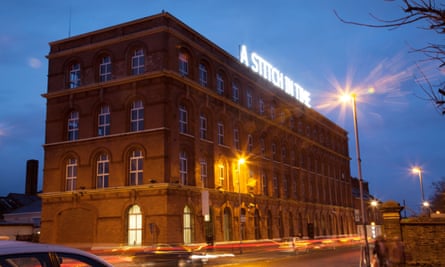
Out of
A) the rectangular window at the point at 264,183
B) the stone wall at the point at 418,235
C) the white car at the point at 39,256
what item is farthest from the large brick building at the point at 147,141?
the white car at the point at 39,256

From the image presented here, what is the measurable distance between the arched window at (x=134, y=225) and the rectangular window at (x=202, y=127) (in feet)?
30.1

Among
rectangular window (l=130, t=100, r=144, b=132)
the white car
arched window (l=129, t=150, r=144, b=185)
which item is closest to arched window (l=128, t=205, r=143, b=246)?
arched window (l=129, t=150, r=144, b=185)

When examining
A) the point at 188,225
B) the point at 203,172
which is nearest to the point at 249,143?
the point at 203,172

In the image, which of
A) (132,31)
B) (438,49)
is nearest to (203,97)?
(132,31)

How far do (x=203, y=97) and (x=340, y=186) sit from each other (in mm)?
46332

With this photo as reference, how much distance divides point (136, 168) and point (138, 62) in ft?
29.8

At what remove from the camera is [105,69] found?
42.0m

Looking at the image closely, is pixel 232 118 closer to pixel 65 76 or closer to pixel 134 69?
pixel 134 69

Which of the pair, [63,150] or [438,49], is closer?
[438,49]

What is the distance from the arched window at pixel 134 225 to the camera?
37281mm

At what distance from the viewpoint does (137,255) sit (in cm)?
2105

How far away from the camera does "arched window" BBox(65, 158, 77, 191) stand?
4156cm

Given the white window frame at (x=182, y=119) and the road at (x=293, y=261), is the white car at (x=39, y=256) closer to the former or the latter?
the road at (x=293, y=261)

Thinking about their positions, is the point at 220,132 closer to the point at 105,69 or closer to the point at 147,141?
the point at 147,141
